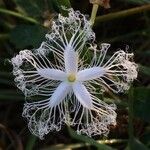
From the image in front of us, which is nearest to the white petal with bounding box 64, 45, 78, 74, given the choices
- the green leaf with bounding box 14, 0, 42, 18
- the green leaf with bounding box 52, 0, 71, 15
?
the green leaf with bounding box 52, 0, 71, 15

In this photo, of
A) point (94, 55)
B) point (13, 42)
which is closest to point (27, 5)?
point (13, 42)

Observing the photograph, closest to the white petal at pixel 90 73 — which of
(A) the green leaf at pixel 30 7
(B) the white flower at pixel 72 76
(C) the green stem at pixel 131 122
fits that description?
(B) the white flower at pixel 72 76

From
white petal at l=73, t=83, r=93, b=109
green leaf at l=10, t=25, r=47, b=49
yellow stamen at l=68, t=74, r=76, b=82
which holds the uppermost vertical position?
green leaf at l=10, t=25, r=47, b=49

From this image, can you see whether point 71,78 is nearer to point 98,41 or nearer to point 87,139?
point 87,139

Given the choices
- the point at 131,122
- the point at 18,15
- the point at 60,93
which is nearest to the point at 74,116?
the point at 60,93

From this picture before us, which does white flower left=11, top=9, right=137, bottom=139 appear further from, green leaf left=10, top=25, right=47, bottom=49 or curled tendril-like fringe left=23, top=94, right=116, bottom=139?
green leaf left=10, top=25, right=47, bottom=49

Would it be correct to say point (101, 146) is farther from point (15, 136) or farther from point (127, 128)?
point (15, 136)

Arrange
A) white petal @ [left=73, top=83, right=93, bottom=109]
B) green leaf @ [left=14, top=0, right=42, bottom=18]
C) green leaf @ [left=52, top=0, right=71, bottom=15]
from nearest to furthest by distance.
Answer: white petal @ [left=73, top=83, right=93, bottom=109] < green leaf @ [left=52, top=0, right=71, bottom=15] < green leaf @ [left=14, top=0, right=42, bottom=18]
